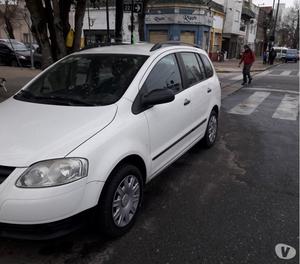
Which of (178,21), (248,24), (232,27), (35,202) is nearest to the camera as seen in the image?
(35,202)

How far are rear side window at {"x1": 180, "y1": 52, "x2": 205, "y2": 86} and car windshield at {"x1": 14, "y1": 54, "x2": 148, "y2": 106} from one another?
3.07ft

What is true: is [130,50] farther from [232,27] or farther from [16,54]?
[232,27]

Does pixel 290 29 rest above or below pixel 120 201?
above

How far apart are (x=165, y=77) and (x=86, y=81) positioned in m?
0.92

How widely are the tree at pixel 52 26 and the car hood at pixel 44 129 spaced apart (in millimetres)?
3551

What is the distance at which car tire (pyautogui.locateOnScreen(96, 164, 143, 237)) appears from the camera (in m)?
2.93

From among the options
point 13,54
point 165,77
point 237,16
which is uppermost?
point 237,16

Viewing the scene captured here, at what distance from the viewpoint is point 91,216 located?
9.39ft

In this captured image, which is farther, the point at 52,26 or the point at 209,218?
the point at 52,26

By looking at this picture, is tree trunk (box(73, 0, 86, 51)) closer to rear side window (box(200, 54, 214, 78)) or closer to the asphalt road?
rear side window (box(200, 54, 214, 78))

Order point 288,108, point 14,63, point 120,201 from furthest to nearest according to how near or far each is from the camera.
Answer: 1. point 14,63
2. point 288,108
3. point 120,201

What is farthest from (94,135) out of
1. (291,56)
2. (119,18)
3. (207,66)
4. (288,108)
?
(291,56)

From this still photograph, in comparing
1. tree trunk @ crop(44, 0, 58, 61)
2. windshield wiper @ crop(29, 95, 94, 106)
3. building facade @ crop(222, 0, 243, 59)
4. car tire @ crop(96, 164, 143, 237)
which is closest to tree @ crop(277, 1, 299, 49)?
building facade @ crop(222, 0, 243, 59)

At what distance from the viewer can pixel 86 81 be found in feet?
12.5
